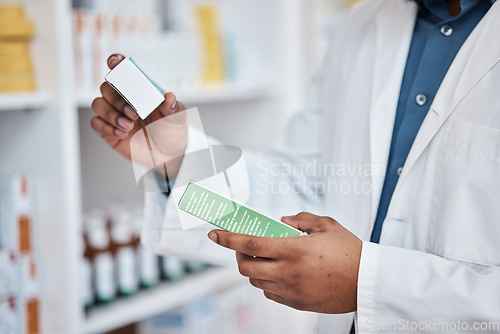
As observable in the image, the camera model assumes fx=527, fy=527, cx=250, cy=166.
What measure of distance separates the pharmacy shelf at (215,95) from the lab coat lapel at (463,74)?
2.43 feet

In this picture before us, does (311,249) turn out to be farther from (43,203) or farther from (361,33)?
(43,203)

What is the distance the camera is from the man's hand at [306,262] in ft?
2.13

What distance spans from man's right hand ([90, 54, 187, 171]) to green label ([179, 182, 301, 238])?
6.3 inches

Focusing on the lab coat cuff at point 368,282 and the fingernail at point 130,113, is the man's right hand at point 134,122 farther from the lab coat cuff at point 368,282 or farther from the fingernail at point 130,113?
the lab coat cuff at point 368,282

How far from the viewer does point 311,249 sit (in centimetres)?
65

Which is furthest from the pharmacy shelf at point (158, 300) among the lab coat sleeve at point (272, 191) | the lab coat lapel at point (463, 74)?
the lab coat lapel at point (463, 74)

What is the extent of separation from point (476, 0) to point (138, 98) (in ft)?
1.84

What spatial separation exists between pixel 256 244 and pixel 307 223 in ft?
0.30

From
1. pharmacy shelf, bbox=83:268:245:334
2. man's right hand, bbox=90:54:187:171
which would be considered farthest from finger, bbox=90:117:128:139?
pharmacy shelf, bbox=83:268:245:334

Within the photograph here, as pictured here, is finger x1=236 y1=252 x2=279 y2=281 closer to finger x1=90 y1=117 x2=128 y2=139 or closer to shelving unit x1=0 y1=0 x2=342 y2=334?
finger x1=90 y1=117 x2=128 y2=139

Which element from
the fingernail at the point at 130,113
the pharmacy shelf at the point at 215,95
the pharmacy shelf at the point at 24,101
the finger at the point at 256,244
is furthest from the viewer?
the pharmacy shelf at the point at 215,95

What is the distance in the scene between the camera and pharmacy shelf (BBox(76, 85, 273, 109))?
1321mm

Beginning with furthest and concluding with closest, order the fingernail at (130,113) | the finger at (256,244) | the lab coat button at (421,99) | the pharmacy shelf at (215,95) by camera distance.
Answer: the pharmacy shelf at (215,95) → the lab coat button at (421,99) → the fingernail at (130,113) → the finger at (256,244)

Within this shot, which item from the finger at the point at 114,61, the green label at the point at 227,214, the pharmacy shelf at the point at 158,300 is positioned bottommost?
the pharmacy shelf at the point at 158,300
